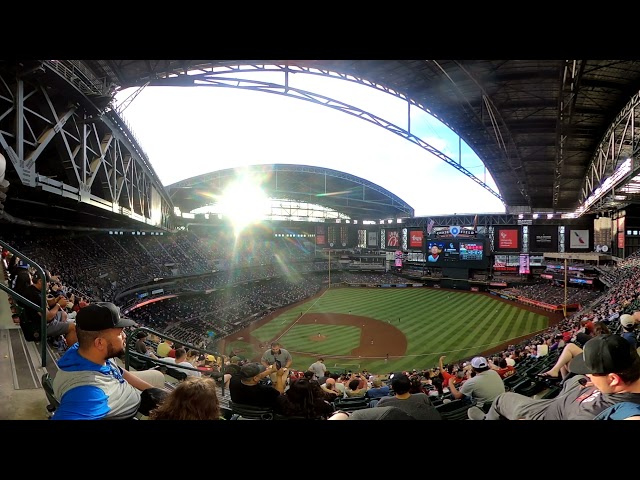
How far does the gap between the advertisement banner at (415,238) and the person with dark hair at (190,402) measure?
Result: 43.7 m

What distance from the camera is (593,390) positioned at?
2379 mm

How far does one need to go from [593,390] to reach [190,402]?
312cm

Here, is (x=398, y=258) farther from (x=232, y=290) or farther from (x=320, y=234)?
(x=232, y=290)

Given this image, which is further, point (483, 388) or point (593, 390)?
point (483, 388)

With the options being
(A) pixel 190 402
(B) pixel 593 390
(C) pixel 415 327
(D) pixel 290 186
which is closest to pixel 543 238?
(C) pixel 415 327

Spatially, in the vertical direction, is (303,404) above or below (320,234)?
below

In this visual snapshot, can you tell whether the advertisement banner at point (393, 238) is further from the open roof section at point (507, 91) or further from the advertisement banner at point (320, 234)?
the open roof section at point (507, 91)

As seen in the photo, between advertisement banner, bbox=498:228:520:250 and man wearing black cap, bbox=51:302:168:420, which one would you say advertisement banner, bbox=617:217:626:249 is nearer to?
advertisement banner, bbox=498:228:520:250

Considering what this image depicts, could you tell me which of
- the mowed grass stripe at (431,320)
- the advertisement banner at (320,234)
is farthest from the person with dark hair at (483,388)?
the advertisement banner at (320,234)

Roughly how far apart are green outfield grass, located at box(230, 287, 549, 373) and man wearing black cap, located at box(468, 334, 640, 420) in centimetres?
1384
